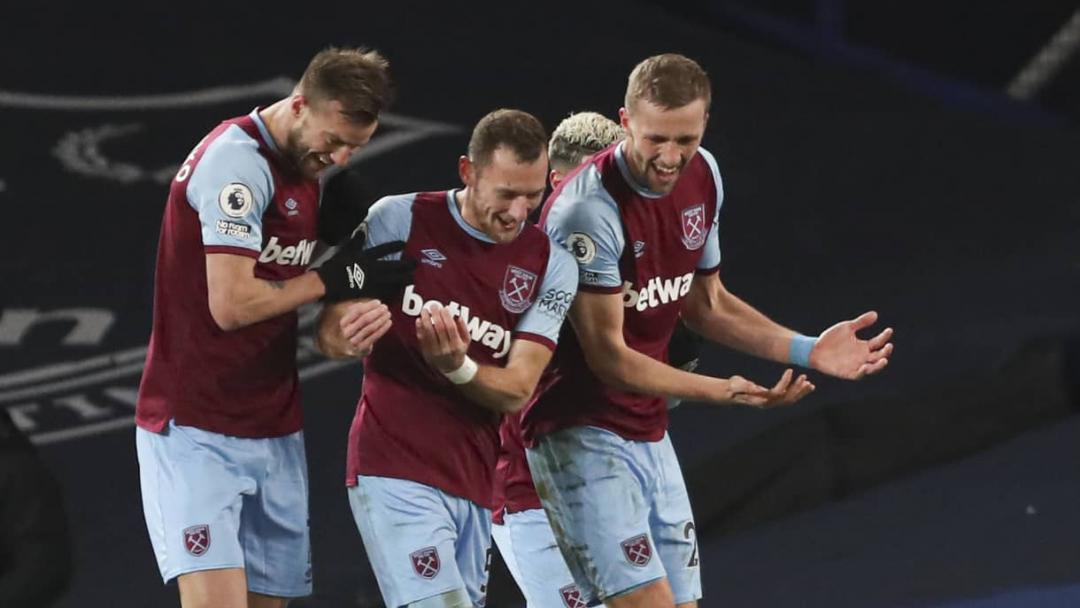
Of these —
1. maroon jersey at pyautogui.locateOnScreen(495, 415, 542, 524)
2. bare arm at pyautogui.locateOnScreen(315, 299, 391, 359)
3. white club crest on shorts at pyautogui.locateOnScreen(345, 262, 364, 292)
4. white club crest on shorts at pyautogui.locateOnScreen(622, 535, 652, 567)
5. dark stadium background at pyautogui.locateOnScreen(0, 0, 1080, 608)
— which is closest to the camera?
bare arm at pyautogui.locateOnScreen(315, 299, 391, 359)

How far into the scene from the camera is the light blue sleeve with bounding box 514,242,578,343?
177 inches

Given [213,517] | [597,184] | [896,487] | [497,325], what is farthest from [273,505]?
[896,487]

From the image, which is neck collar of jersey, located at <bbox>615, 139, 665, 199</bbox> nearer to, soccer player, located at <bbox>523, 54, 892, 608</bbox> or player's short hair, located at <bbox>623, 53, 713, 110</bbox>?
soccer player, located at <bbox>523, 54, 892, 608</bbox>

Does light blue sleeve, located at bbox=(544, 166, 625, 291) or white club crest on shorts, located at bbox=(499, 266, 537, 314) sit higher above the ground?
light blue sleeve, located at bbox=(544, 166, 625, 291)

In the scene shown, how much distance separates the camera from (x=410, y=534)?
A: 4332 mm

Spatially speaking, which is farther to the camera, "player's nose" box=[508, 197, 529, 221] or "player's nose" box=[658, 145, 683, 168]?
"player's nose" box=[658, 145, 683, 168]

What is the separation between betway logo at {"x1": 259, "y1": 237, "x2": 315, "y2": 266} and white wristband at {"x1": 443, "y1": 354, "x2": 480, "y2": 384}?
1.46 ft

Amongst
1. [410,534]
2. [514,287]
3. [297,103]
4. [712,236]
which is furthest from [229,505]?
[712,236]

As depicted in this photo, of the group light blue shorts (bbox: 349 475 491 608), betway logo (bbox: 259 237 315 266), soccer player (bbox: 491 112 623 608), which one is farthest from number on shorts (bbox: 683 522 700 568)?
betway logo (bbox: 259 237 315 266)

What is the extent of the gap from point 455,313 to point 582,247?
366 millimetres

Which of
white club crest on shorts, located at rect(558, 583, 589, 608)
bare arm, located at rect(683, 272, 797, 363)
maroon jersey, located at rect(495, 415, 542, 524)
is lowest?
white club crest on shorts, located at rect(558, 583, 589, 608)

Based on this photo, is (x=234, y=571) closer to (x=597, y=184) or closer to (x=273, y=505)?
(x=273, y=505)

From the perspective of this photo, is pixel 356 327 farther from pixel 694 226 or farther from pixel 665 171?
pixel 694 226

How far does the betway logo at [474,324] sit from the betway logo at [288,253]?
0.82ft
